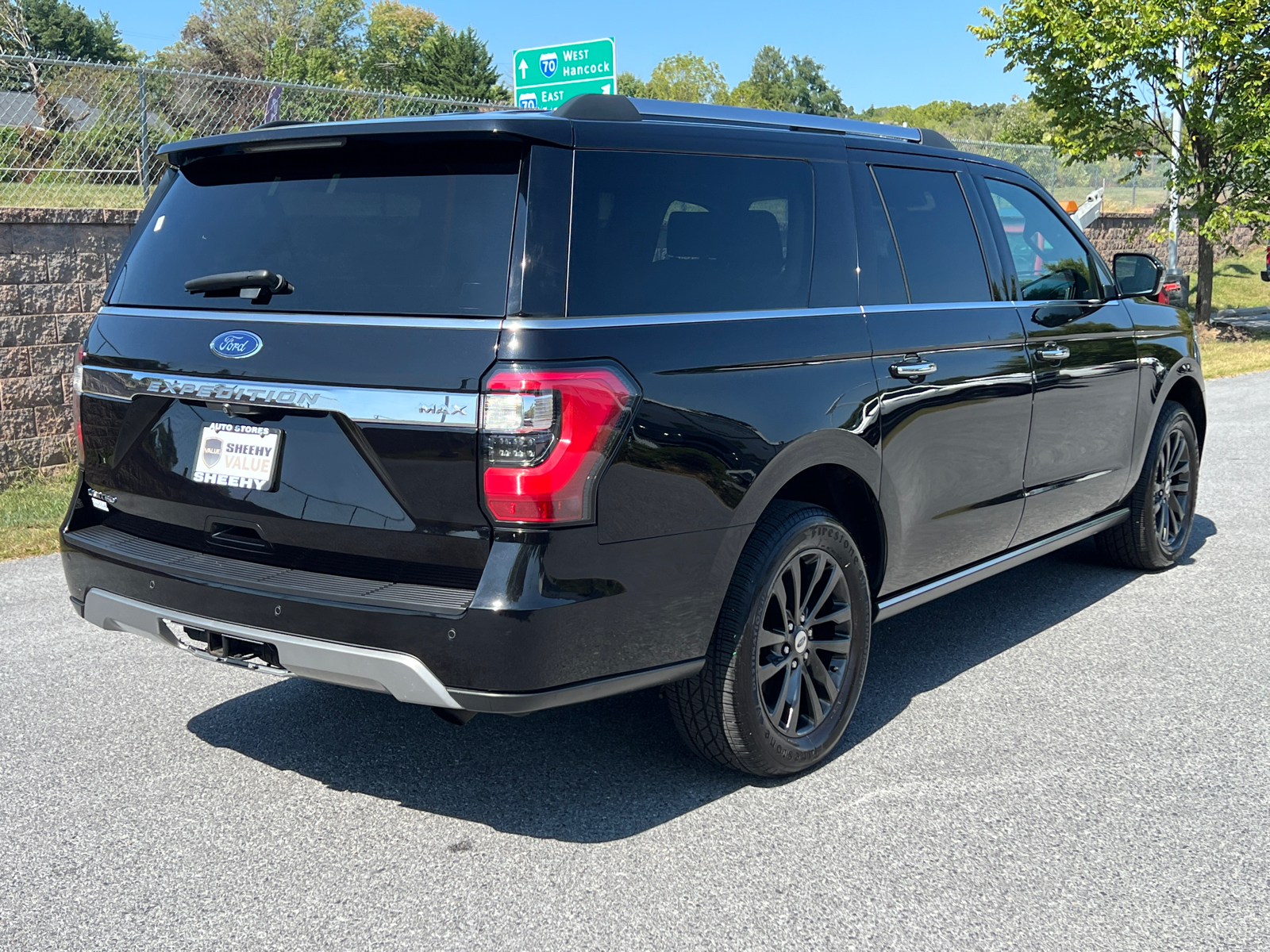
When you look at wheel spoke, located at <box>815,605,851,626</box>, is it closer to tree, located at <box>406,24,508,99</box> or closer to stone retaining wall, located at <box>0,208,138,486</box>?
stone retaining wall, located at <box>0,208,138,486</box>

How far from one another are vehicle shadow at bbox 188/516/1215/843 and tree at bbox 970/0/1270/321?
1596cm

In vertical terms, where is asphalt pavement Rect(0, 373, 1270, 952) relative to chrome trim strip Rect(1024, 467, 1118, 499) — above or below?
below

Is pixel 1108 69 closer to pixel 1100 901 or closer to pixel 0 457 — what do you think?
pixel 0 457

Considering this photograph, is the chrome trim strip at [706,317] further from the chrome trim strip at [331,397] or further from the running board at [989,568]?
the running board at [989,568]

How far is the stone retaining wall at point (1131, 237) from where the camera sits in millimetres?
24328

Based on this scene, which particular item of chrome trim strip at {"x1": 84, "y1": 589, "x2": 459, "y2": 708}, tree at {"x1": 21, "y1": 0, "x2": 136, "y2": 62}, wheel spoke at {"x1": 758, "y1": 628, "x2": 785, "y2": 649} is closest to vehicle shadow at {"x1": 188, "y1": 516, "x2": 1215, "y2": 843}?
wheel spoke at {"x1": 758, "y1": 628, "x2": 785, "y2": 649}

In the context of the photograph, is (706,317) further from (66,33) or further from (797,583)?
(66,33)

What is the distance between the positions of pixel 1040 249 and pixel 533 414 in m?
3.12

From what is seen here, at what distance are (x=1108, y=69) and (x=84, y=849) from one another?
1945 cm

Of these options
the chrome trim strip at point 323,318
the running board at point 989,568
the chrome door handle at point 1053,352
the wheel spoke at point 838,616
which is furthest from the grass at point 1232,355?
the chrome trim strip at point 323,318

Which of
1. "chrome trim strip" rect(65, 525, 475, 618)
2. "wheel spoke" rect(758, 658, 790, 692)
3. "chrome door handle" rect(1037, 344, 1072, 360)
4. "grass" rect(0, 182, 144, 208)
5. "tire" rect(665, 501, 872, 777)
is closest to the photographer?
"chrome trim strip" rect(65, 525, 475, 618)

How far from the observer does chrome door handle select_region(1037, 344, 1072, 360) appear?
490 cm

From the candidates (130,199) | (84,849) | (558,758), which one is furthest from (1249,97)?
(84,849)

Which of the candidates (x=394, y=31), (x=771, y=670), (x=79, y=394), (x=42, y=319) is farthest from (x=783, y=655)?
(x=394, y=31)
